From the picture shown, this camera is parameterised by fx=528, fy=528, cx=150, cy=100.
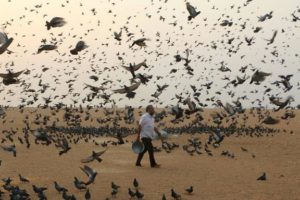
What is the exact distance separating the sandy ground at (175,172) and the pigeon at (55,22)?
4547mm

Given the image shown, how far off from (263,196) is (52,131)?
29625 mm

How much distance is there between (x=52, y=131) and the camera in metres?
41.8

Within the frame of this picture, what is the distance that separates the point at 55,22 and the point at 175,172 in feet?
27.3

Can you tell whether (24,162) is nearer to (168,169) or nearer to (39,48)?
→ (168,169)

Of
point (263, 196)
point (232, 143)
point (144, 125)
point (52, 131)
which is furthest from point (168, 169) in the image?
point (52, 131)

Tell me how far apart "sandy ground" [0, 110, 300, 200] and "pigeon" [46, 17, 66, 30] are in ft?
14.9

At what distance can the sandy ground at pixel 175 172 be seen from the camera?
14.8m

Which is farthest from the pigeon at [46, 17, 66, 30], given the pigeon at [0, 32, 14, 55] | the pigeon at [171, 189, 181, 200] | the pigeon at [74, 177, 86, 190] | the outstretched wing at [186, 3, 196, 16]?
the pigeon at [171, 189, 181, 200]

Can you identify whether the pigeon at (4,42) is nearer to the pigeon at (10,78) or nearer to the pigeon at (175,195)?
the pigeon at (10,78)

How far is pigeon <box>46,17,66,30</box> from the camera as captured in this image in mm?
12352

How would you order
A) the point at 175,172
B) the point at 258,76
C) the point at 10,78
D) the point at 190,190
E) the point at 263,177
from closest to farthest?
the point at 10,78 < the point at 190,190 < the point at 258,76 < the point at 263,177 < the point at 175,172

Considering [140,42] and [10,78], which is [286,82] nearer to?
[140,42]

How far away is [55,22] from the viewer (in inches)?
490

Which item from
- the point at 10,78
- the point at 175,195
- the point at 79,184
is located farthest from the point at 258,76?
the point at 10,78
